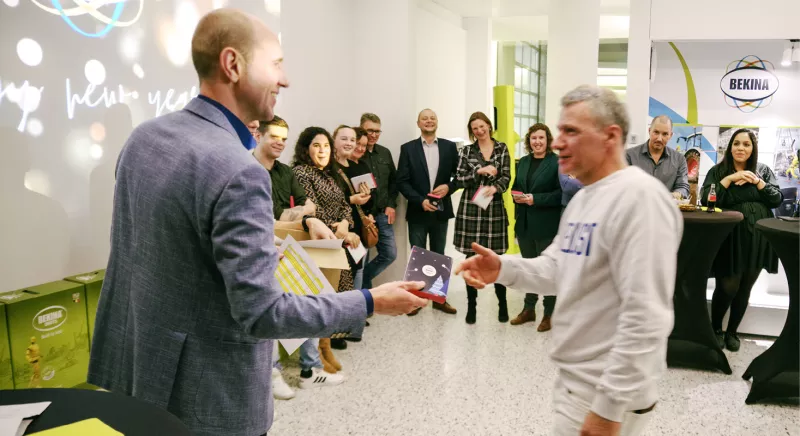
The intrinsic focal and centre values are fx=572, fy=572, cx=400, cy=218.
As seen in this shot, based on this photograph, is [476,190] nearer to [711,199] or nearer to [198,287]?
[711,199]

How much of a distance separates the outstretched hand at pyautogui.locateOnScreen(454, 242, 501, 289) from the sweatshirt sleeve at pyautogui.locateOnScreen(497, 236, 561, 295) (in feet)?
0.06

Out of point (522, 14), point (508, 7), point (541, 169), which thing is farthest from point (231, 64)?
point (522, 14)

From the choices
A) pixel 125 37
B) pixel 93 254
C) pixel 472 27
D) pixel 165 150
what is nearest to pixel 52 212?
pixel 93 254

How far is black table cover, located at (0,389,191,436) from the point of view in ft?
3.31

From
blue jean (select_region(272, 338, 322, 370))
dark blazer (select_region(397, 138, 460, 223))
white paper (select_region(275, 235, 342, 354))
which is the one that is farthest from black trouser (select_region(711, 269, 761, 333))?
white paper (select_region(275, 235, 342, 354))

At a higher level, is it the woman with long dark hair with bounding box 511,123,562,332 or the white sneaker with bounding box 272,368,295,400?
the woman with long dark hair with bounding box 511,123,562,332

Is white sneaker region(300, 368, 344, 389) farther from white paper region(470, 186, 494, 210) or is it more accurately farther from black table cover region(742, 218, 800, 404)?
black table cover region(742, 218, 800, 404)

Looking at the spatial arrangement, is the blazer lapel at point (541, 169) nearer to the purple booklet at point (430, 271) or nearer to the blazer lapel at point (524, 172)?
the blazer lapel at point (524, 172)

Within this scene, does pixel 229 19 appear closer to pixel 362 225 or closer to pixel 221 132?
pixel 221 132

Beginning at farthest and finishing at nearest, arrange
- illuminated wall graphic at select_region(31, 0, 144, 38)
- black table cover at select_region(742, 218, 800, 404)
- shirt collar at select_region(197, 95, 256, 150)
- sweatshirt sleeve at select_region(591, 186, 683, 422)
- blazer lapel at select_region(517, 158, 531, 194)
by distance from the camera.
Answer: blazer lapel at select_region(517, 158, 531, 194)
black table cover at select_region(742, 218, 800, 404)
illuminated wall graphic at select_region(31, 0, 144, 38)
sweatshirt sleeve at select_region(591, 186, 683, 422)
shirt collar at select_region(197, 95, 256, 150)

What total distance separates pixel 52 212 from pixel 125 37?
103cm

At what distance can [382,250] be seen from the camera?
539cm

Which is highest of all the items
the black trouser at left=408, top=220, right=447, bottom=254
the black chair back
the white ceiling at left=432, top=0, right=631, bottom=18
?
the white ceiling at left=432, top=0, right=631, bottom=18

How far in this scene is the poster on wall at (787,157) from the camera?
17.9 feet
